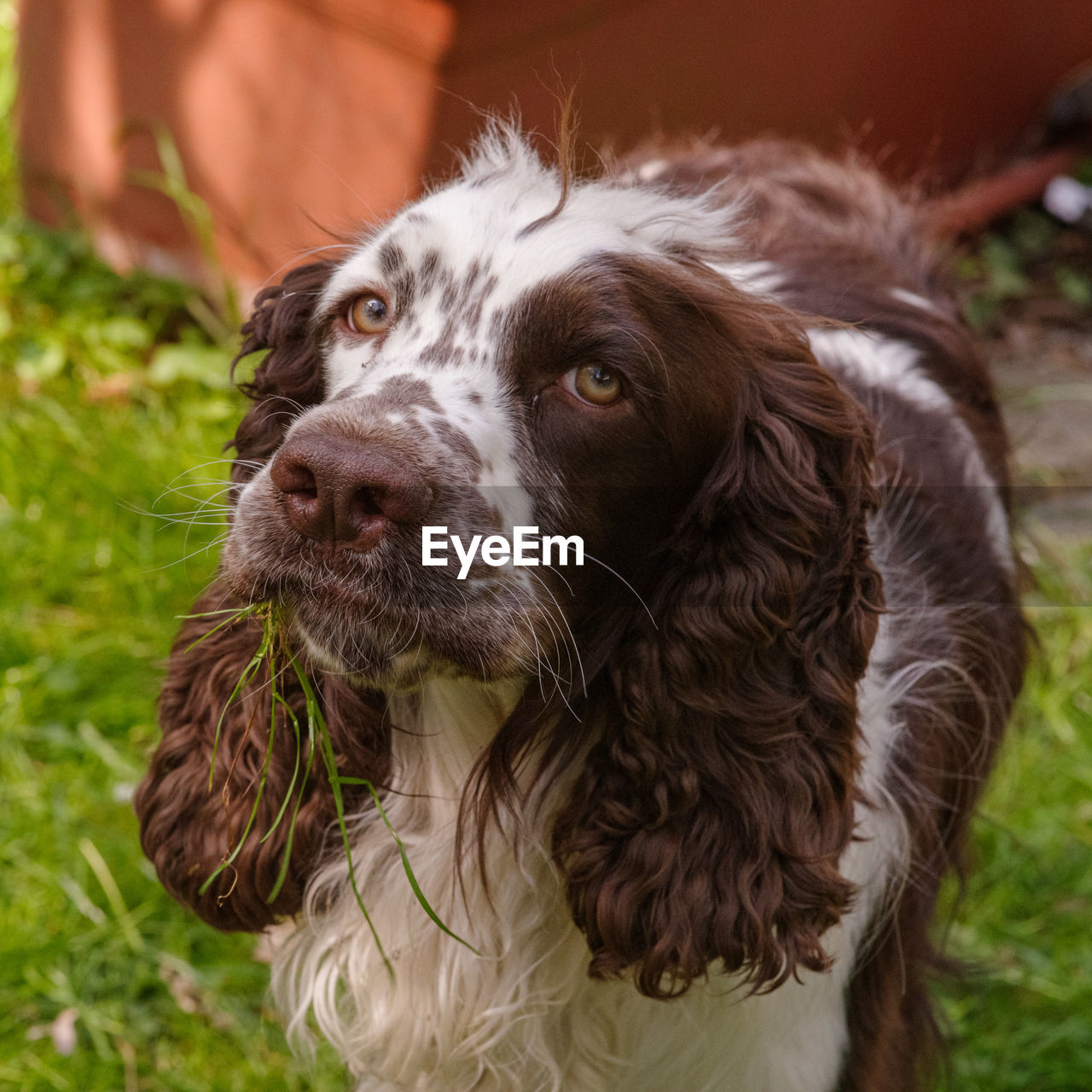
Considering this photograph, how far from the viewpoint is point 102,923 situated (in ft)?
11.7

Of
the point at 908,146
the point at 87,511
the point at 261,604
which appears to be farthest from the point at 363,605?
the point at 908,146

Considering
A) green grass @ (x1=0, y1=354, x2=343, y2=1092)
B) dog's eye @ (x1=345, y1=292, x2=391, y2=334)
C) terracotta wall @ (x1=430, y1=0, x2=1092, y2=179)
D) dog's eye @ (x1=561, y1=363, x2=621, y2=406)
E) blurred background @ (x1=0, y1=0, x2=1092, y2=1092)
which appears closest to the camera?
dog's eye @ (x1=561, y1=363, x2=621, y2=406)

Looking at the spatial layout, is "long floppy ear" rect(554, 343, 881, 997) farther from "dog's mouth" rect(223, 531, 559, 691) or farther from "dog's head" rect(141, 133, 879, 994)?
"dog's mouth" rect(223, 531, 559, 691)

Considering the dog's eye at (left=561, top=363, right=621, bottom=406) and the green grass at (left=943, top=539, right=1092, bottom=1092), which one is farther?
the green grass at (left=943, top=539, right=1092, bottom=1092)

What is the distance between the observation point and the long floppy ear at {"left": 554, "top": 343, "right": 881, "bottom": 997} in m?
2.28

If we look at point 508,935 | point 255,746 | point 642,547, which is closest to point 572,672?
point 642,547

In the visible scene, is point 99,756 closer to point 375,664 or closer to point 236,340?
point 236,340

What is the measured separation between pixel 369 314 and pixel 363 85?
264 centimetres

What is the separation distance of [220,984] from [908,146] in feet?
15.2

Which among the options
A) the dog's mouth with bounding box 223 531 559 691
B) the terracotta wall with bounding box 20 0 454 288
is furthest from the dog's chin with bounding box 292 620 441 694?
the terracotta wall with bounding box 20 0 454 288

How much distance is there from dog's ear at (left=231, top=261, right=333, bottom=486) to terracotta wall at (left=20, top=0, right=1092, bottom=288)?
1.44 meters

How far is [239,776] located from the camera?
264 cm

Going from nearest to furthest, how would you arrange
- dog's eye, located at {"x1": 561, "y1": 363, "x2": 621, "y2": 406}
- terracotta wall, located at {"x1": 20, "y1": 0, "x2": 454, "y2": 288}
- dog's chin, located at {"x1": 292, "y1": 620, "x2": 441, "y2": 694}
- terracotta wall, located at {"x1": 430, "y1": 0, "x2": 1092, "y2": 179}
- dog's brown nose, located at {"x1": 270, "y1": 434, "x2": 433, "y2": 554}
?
dog's brown nose, located at {"x1": 270, "y1": 434, "x2": 433, "y2": 554} → dog's chin, located at {"x1": 292, "y1": 620, "x2": 441, "y2": 694} → dog's eye, located at {"x1": 561, "y1": 363, "x2": 621, "y2": 406} → terracotta wall, located at {"x1": 430, "y1": 0, "x2": 1092, "y2": 179} → terracotta wall, located at {"x1": 20, "y1": 0, "x2": 454, "y2": 288}

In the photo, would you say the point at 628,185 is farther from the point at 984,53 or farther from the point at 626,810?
the point at 984,53
